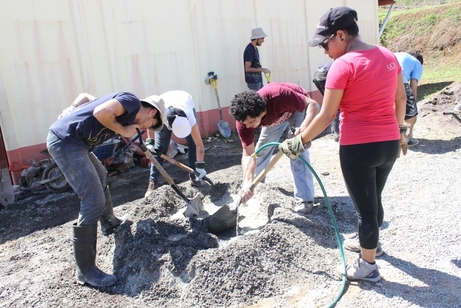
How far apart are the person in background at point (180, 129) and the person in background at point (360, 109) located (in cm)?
165

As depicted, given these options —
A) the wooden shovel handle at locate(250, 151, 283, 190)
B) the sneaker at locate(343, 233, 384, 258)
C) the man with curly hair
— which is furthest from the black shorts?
the wooden shovel handle at locate(250, 151, 283, 190)

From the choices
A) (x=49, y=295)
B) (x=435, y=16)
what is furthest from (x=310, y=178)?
(x=435, y=16)

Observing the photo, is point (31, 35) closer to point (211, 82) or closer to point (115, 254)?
point (211, 82)

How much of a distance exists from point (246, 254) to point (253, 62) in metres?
5.72

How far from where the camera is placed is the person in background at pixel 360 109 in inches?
94.0

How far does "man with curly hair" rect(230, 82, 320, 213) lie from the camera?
10.7ft

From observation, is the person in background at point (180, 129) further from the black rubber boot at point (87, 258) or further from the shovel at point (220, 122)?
the shovel at point (220, 122)

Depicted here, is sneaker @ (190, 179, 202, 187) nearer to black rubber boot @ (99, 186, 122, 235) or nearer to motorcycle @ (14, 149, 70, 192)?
black rubber boot @ (99, 186, 122, 235)

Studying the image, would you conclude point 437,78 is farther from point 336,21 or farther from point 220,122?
point 336,21

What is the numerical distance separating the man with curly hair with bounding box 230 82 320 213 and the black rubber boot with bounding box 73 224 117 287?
121cm

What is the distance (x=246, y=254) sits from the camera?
3.04 meters

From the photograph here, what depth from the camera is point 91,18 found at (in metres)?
6.55

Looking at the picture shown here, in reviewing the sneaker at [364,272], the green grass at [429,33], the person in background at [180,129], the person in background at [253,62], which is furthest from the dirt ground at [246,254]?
the green grass at [429,33]

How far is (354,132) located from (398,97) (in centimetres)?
52
